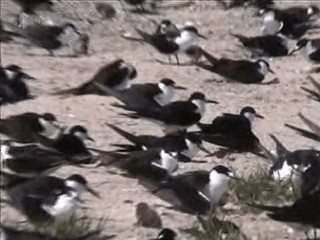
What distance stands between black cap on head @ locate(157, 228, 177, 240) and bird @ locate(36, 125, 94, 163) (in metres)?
1.02

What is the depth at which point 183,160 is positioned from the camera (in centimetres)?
675

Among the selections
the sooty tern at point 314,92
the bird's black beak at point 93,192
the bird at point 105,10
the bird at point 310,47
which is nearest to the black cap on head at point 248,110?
the sooty tern at point 314,92

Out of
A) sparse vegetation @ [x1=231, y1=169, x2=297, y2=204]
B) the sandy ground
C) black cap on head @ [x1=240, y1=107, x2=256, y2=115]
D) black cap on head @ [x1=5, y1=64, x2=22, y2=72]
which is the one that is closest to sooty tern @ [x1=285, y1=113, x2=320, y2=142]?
the sandy ground

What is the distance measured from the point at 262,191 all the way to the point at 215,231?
1.72ft

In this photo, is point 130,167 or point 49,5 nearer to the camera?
point 130,167

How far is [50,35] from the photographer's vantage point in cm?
877

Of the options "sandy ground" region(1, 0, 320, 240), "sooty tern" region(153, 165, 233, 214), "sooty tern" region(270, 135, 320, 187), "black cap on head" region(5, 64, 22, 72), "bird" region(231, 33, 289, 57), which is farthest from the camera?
"bird" region(231, 33, 289, 57)

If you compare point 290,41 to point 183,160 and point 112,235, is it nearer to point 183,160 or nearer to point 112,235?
point 183,160

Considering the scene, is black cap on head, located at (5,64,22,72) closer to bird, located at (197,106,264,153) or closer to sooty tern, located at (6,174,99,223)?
bird, located at (197,106,264,153)

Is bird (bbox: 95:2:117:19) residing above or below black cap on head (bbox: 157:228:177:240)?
above

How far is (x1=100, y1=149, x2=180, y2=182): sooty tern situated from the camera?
20.5ft

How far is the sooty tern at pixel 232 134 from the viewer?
6.91 m

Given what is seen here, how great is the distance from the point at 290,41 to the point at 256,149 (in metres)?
2.41

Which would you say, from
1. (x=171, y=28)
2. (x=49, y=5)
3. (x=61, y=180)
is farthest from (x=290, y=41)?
(x=61, y=180)
